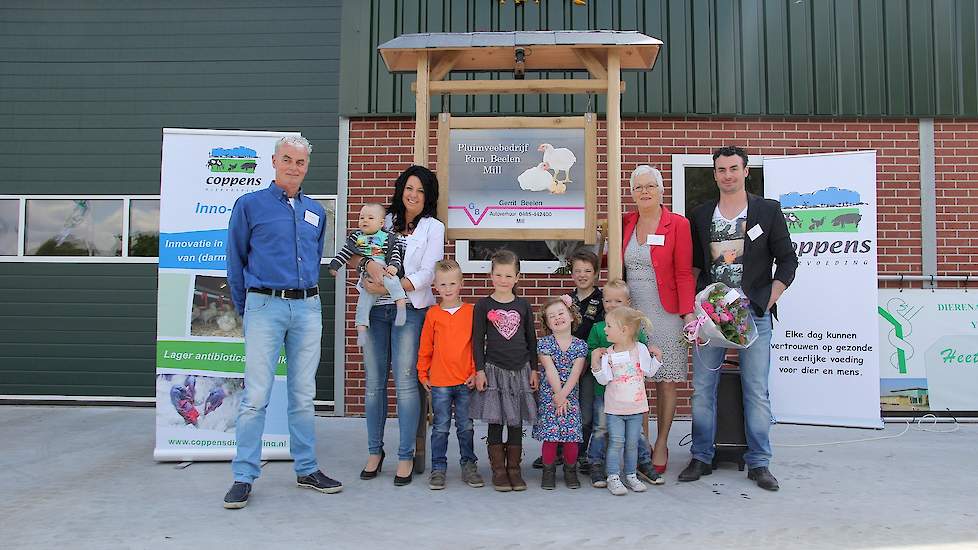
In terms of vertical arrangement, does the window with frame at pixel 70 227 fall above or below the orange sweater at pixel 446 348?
above

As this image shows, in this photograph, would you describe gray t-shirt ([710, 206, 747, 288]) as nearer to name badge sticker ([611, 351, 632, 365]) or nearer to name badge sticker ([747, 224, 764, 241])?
name badge sticker ([747, 224, 764, 241])

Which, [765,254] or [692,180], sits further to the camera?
[692,180]

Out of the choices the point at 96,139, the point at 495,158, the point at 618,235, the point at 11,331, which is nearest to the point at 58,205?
the point at 96,139

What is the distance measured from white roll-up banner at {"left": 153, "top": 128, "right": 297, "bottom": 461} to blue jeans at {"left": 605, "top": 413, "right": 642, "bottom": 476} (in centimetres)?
214

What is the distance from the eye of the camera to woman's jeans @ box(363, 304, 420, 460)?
12.8 feet

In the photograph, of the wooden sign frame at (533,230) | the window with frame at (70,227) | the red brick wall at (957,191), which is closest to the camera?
the wooden sign frame at (533,230)

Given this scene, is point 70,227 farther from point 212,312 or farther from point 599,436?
point 599,436

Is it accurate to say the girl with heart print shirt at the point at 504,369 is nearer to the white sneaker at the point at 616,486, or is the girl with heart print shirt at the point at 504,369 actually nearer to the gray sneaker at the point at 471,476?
the gray sneaker at the point at 471,476

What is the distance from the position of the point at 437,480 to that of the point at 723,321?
1.88 m

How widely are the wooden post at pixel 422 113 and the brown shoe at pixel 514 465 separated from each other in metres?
1.89

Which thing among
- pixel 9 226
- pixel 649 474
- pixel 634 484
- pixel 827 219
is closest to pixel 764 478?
pixel 649 474

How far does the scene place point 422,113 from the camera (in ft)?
14.3

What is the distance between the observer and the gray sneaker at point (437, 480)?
378 cm

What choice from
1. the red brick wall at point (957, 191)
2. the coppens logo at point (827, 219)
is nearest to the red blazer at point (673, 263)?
the coppens logo at point (827, 219)
